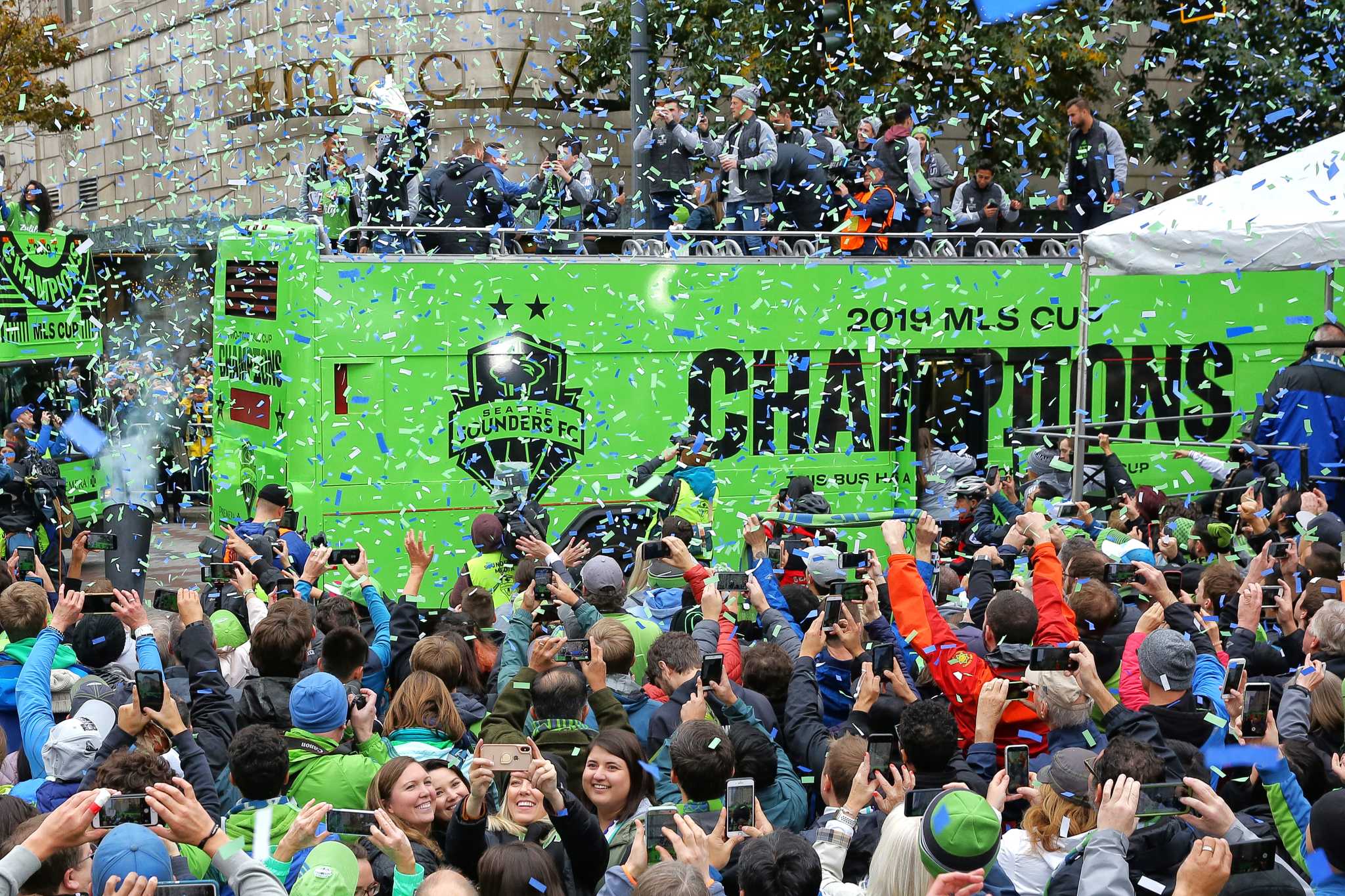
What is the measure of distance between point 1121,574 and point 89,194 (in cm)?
2506

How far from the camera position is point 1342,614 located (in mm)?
6133

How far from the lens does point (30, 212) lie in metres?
15.8

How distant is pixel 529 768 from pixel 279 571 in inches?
178

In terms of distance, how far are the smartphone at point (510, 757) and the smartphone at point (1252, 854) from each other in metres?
1.81

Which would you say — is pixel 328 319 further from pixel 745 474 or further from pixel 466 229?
pixel 745 474

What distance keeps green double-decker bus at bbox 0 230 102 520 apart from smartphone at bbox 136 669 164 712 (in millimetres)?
10013

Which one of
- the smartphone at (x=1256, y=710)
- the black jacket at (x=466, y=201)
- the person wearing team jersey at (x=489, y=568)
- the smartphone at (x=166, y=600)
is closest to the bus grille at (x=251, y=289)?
the black jacket at (x=466, y=201)

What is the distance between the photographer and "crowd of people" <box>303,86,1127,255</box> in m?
13.2

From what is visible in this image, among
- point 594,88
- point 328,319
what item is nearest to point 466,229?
point 328,319

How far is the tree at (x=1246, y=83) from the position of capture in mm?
19828

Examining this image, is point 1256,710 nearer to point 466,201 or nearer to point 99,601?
point 99,601

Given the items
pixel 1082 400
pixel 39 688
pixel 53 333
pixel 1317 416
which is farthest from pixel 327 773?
pixel 53 333

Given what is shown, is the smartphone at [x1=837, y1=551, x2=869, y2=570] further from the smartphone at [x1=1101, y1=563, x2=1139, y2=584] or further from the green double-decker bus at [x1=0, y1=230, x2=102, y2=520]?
the green double-decker bus at [x1=0, y1=230, x2=102, y2=520]

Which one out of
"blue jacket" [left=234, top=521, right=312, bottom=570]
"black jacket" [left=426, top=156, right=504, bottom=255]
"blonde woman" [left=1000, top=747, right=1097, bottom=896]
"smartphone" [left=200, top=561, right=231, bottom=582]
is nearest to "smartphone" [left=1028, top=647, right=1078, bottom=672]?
"blonde woman" [left=1000, top=747, right=1097, bottom=896]
